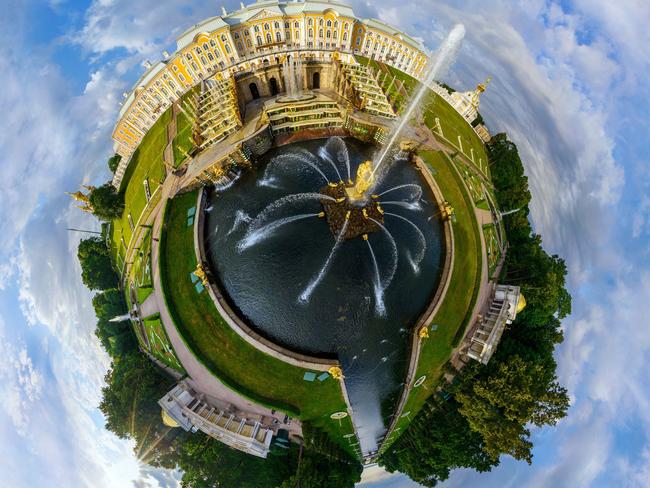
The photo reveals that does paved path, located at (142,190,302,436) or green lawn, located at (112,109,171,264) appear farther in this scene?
green lawn, located at (112,109,171,264)

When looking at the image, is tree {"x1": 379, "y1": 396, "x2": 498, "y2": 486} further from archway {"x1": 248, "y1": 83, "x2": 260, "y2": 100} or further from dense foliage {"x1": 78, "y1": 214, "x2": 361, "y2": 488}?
archway {"x1": 248, "y1": 83, "x2": 260, "y2": 100}

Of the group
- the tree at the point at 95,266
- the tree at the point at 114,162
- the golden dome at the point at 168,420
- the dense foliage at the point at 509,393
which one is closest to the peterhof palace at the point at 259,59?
the tree at the point at 114,162

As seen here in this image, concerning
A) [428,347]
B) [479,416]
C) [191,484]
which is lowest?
[191,484]

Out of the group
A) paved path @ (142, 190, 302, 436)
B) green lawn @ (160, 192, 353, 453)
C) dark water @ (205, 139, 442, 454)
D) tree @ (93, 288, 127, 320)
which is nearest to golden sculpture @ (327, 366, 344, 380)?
green lawn @ (160, 192, 353, 453)

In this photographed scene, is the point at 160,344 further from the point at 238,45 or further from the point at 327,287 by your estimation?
the point at 238,45

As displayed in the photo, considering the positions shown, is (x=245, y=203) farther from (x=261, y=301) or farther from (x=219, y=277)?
(x=261, y=301)

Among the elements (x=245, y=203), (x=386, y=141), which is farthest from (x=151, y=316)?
(x=386, y=141)

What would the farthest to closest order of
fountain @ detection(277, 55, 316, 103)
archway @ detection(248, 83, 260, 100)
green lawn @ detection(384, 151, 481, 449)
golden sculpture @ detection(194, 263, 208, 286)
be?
archway @ detection(248, 83, 260, 100) → fountain @ detection(277, 55, 316, 103) → green lawn @ detection(384, 151, 481, 449) → golden sculpture @ detection(194, 263, 208, 286)
